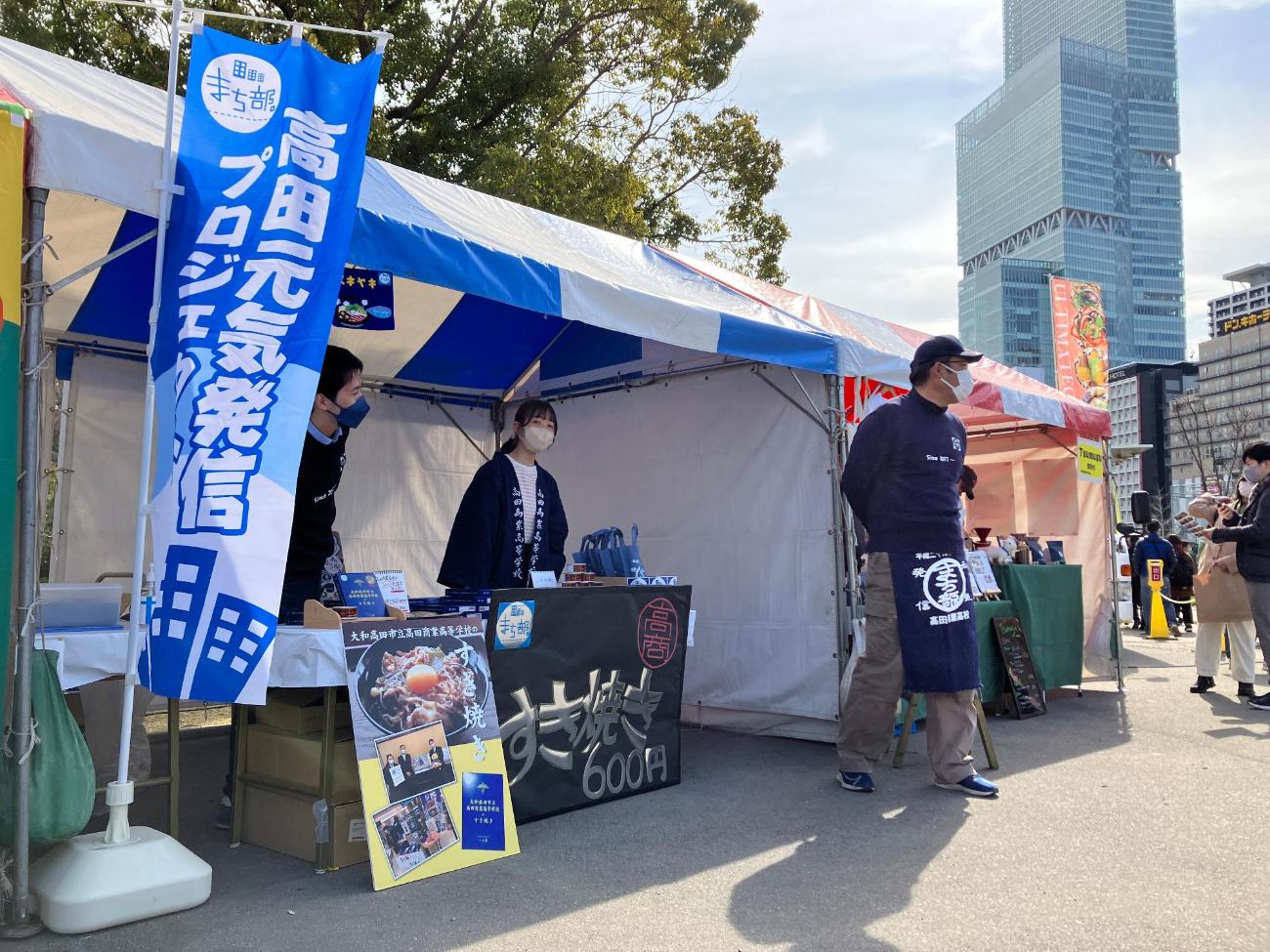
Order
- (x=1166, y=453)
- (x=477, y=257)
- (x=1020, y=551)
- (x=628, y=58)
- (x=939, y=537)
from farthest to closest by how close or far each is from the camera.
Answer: (x=1166, y=453), (x=628, y=58), (x=1020, y=551), (x=939, y=537), (x=477, y=257)

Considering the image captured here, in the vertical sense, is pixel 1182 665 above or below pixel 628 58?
below

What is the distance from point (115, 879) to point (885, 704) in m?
2.79

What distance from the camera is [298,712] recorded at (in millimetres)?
3109

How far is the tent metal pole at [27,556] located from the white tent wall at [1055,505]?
246 inches

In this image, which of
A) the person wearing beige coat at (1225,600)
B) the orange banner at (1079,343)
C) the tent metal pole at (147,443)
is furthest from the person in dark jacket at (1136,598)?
the tent metal pole at (147,443)

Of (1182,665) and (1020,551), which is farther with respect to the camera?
(1182,665)

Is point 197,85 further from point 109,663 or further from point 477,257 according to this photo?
point 109,663

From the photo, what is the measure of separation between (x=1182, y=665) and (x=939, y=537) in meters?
6.10

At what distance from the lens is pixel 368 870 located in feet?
9.64

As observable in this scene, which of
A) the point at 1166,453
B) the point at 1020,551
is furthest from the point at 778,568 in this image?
the point at 1166,453

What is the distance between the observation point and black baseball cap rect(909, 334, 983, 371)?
154 inches

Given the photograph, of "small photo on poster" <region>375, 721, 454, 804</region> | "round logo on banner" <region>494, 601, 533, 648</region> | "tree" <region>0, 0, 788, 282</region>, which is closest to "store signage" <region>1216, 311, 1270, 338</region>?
"tree" <region>0, 0, 788, 282</region>

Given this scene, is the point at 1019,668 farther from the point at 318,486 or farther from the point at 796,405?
the point at 318,486

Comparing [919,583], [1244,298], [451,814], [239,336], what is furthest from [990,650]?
[1244,298]
